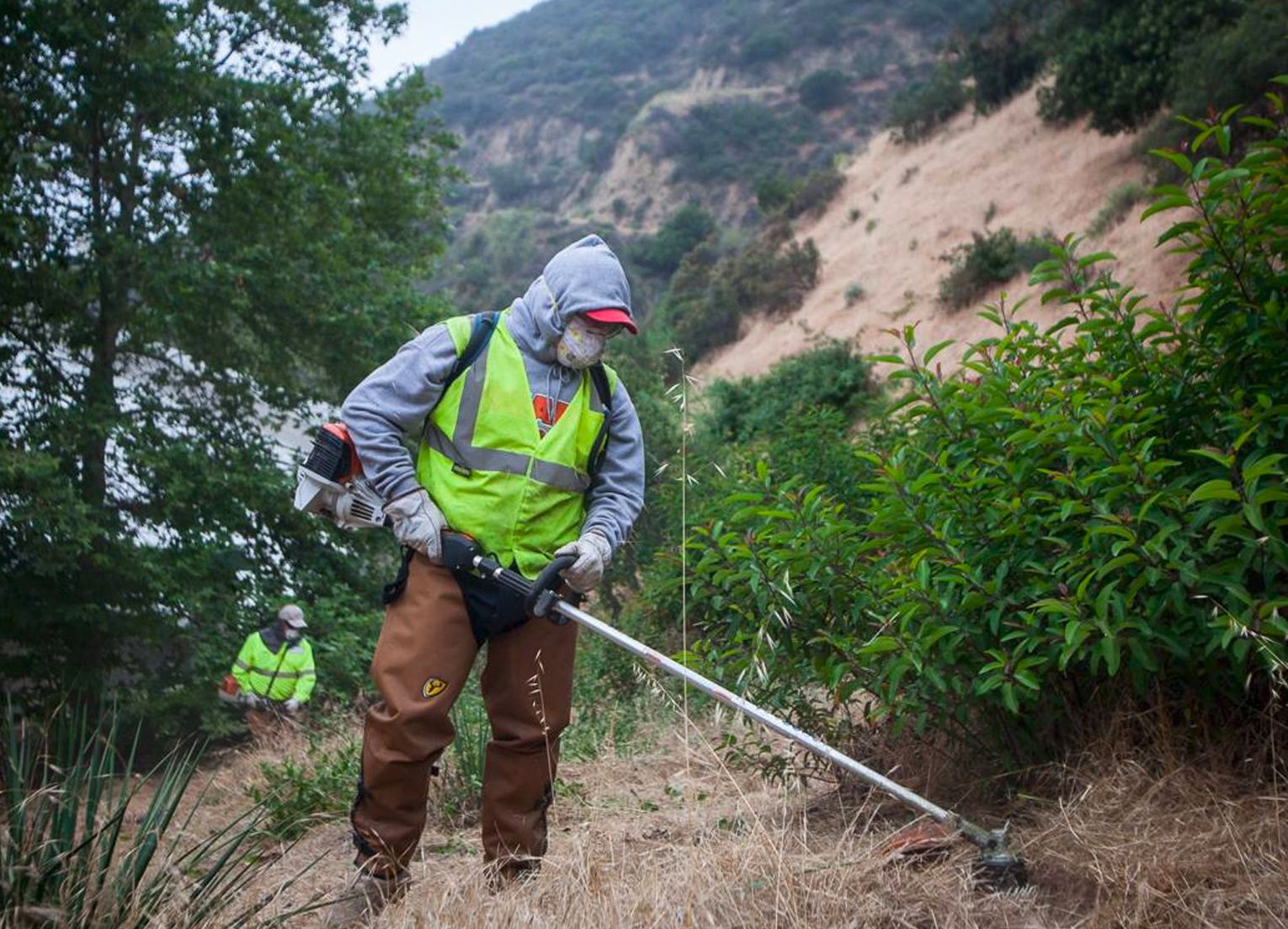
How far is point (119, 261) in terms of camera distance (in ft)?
38.4

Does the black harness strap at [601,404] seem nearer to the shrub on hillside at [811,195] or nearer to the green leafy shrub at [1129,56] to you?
the green leafy shrub at [1129,56]

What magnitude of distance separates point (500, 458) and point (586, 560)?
1.24 feet

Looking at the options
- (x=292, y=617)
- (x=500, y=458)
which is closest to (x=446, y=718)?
(x=500, y=458)

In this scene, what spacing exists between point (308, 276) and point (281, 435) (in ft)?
7.74

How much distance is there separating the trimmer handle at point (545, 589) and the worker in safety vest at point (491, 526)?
44 millimetres

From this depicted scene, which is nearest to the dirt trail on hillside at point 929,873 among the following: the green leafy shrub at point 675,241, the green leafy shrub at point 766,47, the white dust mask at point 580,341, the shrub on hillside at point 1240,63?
the white dust mask at point 580,341

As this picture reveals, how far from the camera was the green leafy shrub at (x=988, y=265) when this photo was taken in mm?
18703

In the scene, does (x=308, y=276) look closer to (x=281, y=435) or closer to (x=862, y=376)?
(x=281, y=435)

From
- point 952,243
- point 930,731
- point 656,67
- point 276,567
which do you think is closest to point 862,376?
point 952,243

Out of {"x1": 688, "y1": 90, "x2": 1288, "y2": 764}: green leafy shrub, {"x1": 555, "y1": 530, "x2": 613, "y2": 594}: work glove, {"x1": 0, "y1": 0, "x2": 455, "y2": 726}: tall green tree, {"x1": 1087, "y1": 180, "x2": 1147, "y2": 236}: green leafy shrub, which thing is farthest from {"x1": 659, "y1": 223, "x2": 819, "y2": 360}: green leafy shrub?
{"x1": 555, "y1": 530, "x2": 613, "y2": 594}: work glove

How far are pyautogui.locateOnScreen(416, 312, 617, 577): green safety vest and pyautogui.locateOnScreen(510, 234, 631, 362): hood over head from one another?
0.21 feet

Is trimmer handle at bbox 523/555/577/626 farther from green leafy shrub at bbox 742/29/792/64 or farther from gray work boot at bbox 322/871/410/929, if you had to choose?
green leafy shrub at bbox 742/29/792/64

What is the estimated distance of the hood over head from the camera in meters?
3.64

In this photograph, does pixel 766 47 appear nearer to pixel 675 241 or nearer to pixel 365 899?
pixel 675 241
